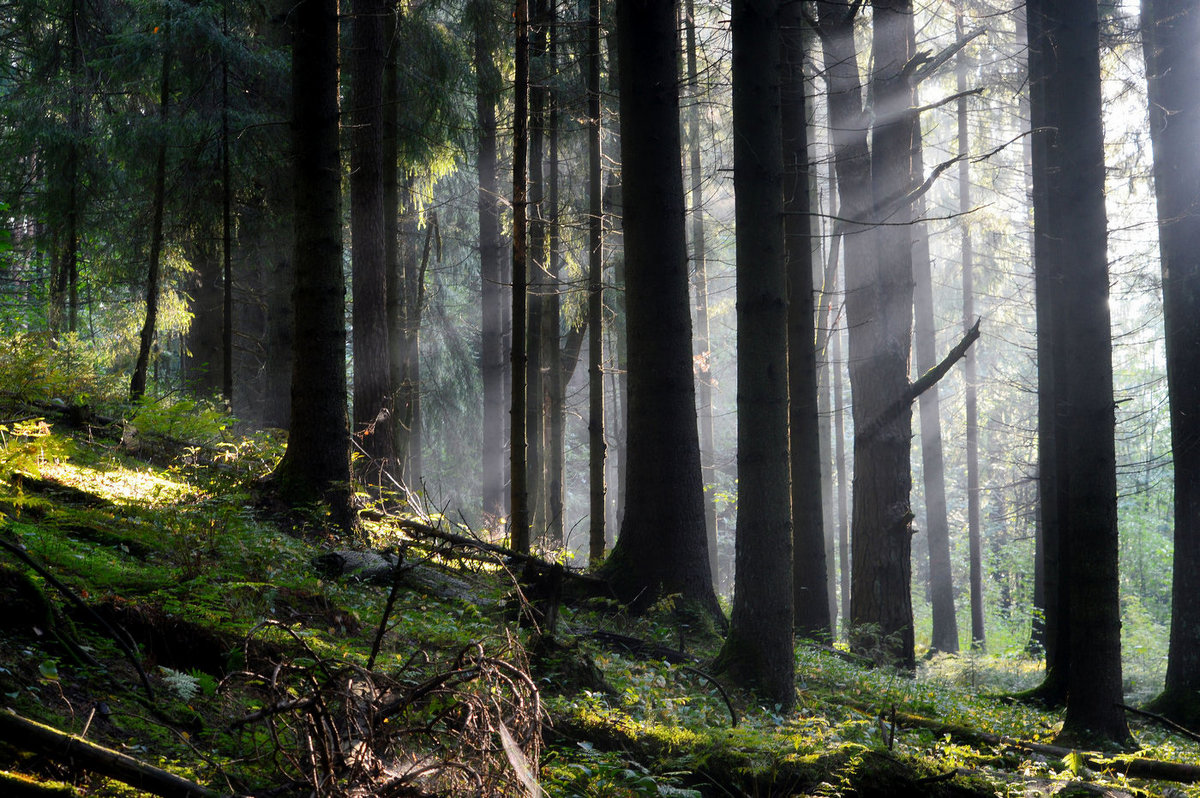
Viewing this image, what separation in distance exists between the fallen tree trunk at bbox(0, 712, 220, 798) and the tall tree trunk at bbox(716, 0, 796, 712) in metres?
4.22

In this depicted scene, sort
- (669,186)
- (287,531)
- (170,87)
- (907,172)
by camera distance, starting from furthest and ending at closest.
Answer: (170,87) → (907,172) → (669,186) → (287,531)

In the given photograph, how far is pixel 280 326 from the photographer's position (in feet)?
46.1

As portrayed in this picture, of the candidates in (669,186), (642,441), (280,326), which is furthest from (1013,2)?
(280,326)

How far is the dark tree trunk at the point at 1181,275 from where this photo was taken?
30.3 ft

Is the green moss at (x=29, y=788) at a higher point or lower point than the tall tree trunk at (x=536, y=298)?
lower

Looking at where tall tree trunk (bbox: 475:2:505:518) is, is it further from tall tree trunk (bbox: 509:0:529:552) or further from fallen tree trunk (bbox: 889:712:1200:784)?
fallen tree trunk (bbox: 889:712:1200:784)

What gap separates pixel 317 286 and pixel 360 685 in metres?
5.60

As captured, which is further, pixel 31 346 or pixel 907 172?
pixel 907 172

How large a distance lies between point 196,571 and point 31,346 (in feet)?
15.1

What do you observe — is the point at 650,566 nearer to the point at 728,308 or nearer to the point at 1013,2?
the point at 1013,2

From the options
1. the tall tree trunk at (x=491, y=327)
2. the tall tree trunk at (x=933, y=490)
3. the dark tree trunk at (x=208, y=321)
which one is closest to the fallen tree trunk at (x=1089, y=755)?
the dark tree trunk at (x=208, y=321)

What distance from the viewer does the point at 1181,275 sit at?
10.2 metres

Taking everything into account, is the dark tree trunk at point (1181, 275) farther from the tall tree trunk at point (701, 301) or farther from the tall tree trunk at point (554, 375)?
the tall tree trunk at point (554, 375)

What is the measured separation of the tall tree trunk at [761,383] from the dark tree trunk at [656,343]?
2152 mm
